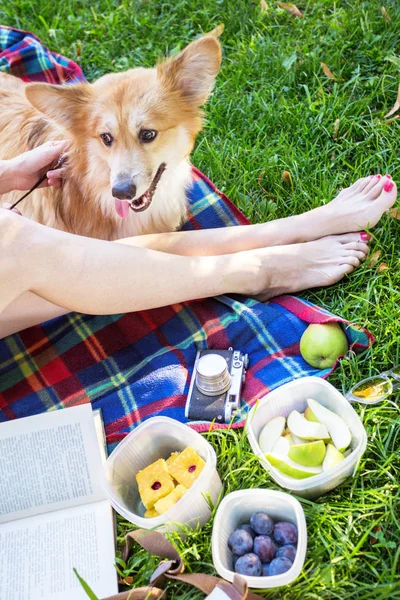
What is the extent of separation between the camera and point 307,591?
1.60m

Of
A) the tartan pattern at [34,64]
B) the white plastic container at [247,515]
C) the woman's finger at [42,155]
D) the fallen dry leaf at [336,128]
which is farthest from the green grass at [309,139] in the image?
the woman's finger at [42,155]

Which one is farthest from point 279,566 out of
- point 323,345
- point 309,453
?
point 323,345

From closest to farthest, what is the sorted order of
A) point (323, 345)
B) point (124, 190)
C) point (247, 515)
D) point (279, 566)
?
point (279, 566) < point (247, 515) < point (323, 345) < point (124, 190)

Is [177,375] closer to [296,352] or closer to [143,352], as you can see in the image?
[143,352]

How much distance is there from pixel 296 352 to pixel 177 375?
43 cm

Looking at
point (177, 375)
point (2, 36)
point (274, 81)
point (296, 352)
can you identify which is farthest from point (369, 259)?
point (2, 36)

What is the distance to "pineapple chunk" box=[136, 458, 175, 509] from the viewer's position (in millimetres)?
1742

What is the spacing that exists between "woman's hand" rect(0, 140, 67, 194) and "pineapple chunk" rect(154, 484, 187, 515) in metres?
1.34

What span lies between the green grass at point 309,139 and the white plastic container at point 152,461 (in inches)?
3.5

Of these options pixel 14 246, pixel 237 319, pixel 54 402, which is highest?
pixel 14 246

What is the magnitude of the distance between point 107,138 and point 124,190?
0.79 feet

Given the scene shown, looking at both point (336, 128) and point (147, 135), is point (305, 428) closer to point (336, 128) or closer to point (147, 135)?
point (147, 135)

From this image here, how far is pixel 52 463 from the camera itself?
6.23ft

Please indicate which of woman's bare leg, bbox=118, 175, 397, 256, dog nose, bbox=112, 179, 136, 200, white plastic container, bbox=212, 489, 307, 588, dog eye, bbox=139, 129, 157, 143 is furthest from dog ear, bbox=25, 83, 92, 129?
white plastic container, bbox=212, 489, 307, 588
